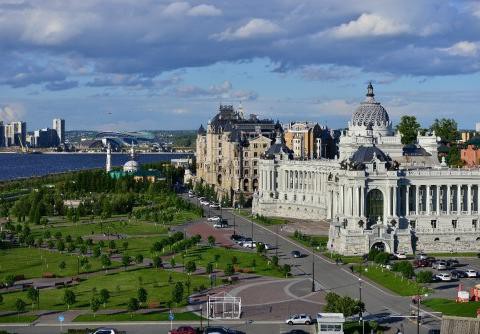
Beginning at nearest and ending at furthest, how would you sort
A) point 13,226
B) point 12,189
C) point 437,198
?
point 437,198 → point 13,226 → point 12,189

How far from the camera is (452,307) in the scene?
6825 cm

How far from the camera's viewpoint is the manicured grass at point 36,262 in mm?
89312

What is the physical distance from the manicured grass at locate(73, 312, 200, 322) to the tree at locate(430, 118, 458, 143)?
11989 centimetres

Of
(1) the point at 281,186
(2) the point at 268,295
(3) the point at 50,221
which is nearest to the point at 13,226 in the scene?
(3) the point at 50,221

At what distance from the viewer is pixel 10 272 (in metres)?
89.8

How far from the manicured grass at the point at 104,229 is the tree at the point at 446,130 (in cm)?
7617

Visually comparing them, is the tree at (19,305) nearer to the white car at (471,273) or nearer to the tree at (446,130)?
the white car at (471,273)

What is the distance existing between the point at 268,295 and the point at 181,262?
19.3m

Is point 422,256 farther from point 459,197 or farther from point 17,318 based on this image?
point 17,318

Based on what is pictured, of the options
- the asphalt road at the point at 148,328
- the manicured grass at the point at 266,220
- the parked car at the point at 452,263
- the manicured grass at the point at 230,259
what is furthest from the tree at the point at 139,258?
the manicured grass at the point at 266,220

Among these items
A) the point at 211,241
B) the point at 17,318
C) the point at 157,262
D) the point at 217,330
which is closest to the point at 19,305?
the point at 17,318

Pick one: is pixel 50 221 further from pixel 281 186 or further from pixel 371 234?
pixel 371 234

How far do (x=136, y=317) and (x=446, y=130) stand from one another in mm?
126195

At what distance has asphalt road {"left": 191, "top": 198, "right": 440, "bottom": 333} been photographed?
226 ft
